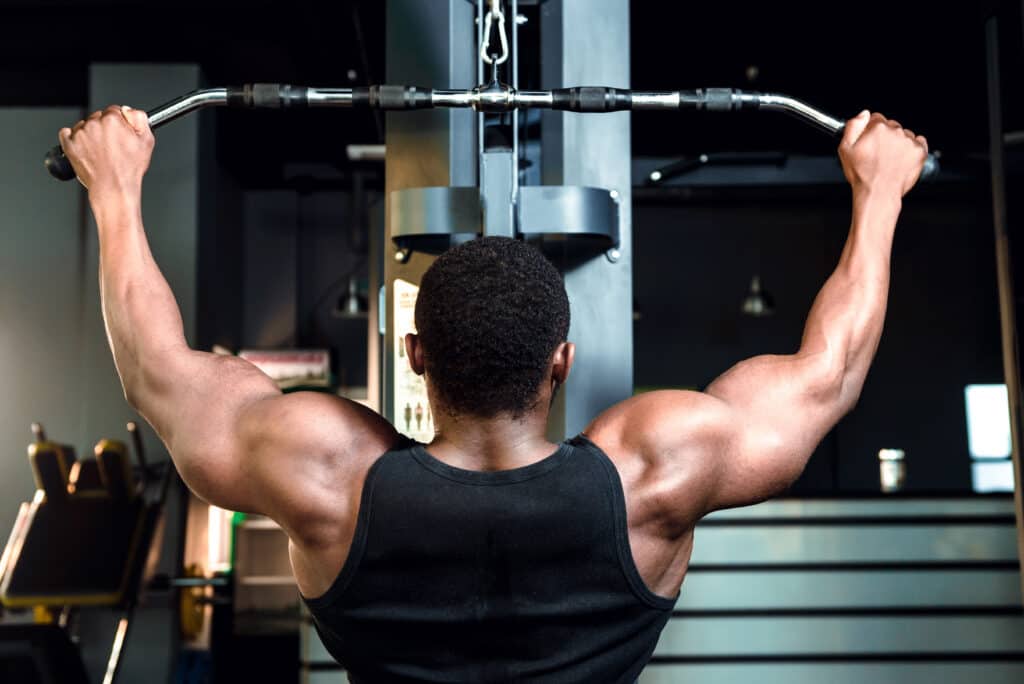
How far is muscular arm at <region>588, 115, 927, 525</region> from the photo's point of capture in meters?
1.08

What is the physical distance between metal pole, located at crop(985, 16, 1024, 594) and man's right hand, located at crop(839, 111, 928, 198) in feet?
5.02

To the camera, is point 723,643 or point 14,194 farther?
point 14,194

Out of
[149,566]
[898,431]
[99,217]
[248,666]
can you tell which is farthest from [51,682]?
[898,431]

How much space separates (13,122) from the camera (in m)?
6.20

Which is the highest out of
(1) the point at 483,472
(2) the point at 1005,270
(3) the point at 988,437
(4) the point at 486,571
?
(2) the point at 1005,270

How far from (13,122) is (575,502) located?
6.33 meters

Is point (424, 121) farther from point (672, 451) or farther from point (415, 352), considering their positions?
point (672, 451)

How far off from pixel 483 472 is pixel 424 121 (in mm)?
766

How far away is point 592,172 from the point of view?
161 cm

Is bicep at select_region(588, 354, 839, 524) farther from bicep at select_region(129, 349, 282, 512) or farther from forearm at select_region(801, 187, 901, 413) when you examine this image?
bicep at select_region(129, 349, 282, 512)

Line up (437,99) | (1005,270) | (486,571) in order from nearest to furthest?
(486,571) < (437,99) < (1005,270)

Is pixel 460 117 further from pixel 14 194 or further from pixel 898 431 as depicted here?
pixel 898 431

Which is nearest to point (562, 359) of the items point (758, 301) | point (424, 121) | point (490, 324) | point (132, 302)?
point (490, 324)

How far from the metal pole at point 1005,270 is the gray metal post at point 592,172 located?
1.52 meters
